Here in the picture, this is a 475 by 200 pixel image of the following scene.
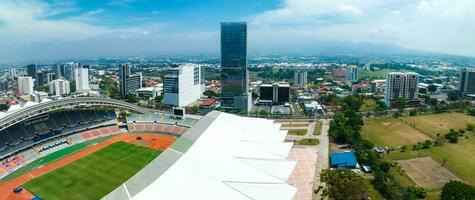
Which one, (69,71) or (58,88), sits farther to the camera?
(69,71)

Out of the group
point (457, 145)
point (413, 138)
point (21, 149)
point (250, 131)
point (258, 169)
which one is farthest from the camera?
point (413, 138)

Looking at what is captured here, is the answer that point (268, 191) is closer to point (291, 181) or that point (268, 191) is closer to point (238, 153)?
point (238, 153)

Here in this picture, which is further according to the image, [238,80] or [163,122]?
[238,80]

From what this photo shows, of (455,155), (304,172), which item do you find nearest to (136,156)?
(304,172)

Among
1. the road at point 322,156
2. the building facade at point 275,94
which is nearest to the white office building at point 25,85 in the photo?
the building facade at point 275,94

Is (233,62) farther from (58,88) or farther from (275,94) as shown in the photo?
(58,88)

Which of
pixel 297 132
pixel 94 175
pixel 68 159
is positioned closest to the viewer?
pixel 94 175

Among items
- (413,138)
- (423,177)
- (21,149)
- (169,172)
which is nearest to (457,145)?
(413,138)
